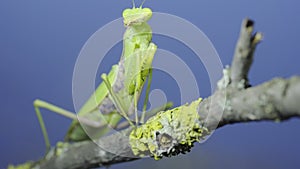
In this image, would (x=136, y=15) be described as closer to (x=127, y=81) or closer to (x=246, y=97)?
(x=127, y=81)

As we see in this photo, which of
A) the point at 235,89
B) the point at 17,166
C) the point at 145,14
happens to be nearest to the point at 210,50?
the point at 235,89

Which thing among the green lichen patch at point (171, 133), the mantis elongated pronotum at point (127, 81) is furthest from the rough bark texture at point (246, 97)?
the mantis elongated pronotum at point (127, 81)

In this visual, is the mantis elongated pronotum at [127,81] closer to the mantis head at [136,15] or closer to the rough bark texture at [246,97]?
the mantis head at [136,15]

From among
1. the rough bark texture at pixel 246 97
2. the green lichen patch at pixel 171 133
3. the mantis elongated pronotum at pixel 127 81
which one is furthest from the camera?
the mantis elongated pronotum at pixel 127 81

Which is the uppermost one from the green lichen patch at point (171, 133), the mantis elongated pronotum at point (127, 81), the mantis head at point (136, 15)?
the mantis head at point (136, 15)

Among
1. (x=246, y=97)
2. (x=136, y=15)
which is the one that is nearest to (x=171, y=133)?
(x=246, y=97)

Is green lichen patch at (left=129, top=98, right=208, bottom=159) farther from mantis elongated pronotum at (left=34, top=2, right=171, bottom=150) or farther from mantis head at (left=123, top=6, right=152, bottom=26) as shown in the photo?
mantis head at (left=123, top=6, right=152, bottom=26)

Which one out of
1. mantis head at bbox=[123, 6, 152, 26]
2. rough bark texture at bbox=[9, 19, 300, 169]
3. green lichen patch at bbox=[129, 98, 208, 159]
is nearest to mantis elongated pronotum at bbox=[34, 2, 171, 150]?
mantis head at bbox=[123, 6, 152, 26]
